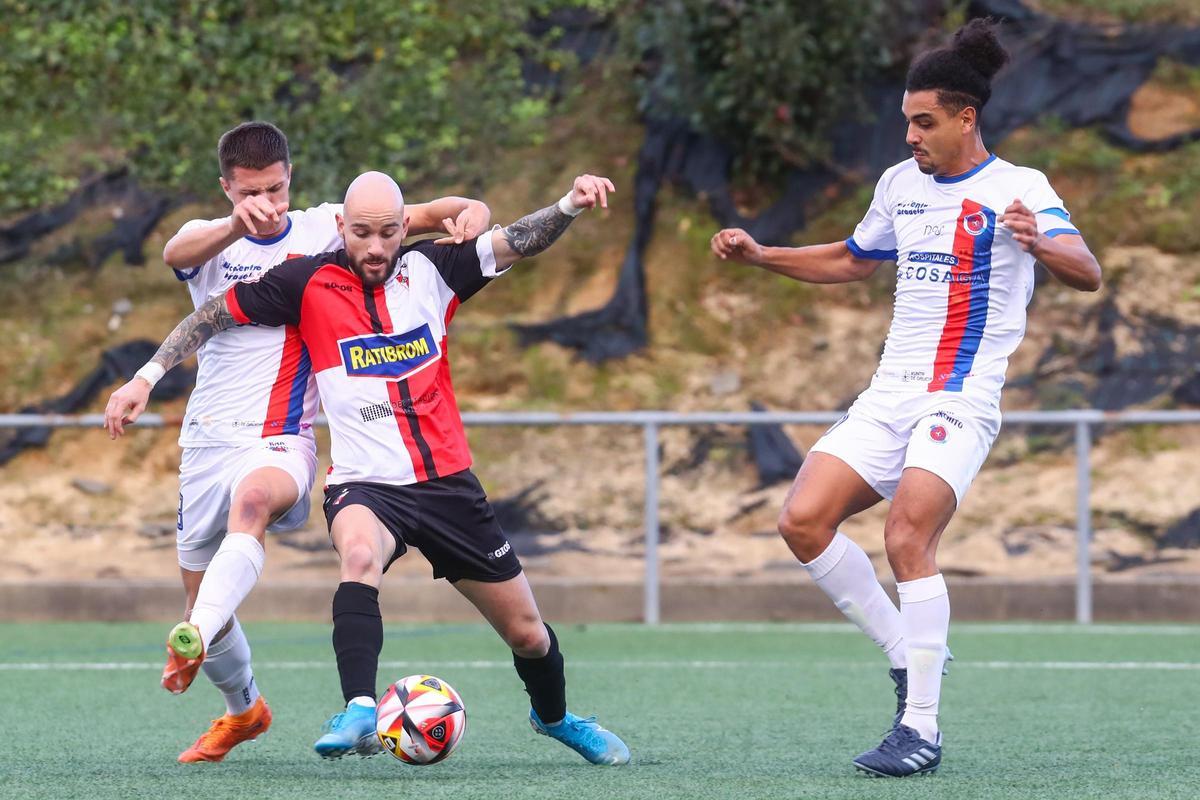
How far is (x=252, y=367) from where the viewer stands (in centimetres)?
Result: 582

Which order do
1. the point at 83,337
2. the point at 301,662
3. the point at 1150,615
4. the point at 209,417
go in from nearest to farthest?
the point at 209,417
the point at 301,662
the point at 1150,615
the point at 83,337

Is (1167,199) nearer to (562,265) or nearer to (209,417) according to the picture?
(562,265)

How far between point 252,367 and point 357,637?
125 centimetres

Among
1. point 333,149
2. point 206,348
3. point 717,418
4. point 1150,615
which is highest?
point 333,149

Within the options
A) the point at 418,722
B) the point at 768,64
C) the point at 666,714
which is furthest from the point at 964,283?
the point at 768,64

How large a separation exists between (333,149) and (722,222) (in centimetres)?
323

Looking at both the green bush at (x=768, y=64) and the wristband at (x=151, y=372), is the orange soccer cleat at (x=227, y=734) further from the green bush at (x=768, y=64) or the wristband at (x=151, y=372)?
the green bush at (x=768, y=64)

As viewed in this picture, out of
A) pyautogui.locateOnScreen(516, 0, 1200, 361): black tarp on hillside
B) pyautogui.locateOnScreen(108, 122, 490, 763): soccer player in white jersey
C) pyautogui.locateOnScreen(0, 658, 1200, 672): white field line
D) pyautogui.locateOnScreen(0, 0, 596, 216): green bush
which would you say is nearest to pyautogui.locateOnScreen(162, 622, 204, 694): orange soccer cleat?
pyautogui.locateOnScreen(108, 122, 490, 763): soccer player in white jersey

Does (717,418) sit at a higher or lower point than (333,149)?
lower

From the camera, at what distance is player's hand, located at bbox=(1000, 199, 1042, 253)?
513 cm

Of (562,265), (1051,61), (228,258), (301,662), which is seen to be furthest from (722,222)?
(228,258)

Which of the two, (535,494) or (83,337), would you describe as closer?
(535,494)

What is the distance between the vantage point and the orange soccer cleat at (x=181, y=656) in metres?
4.69

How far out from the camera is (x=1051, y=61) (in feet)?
46.4
